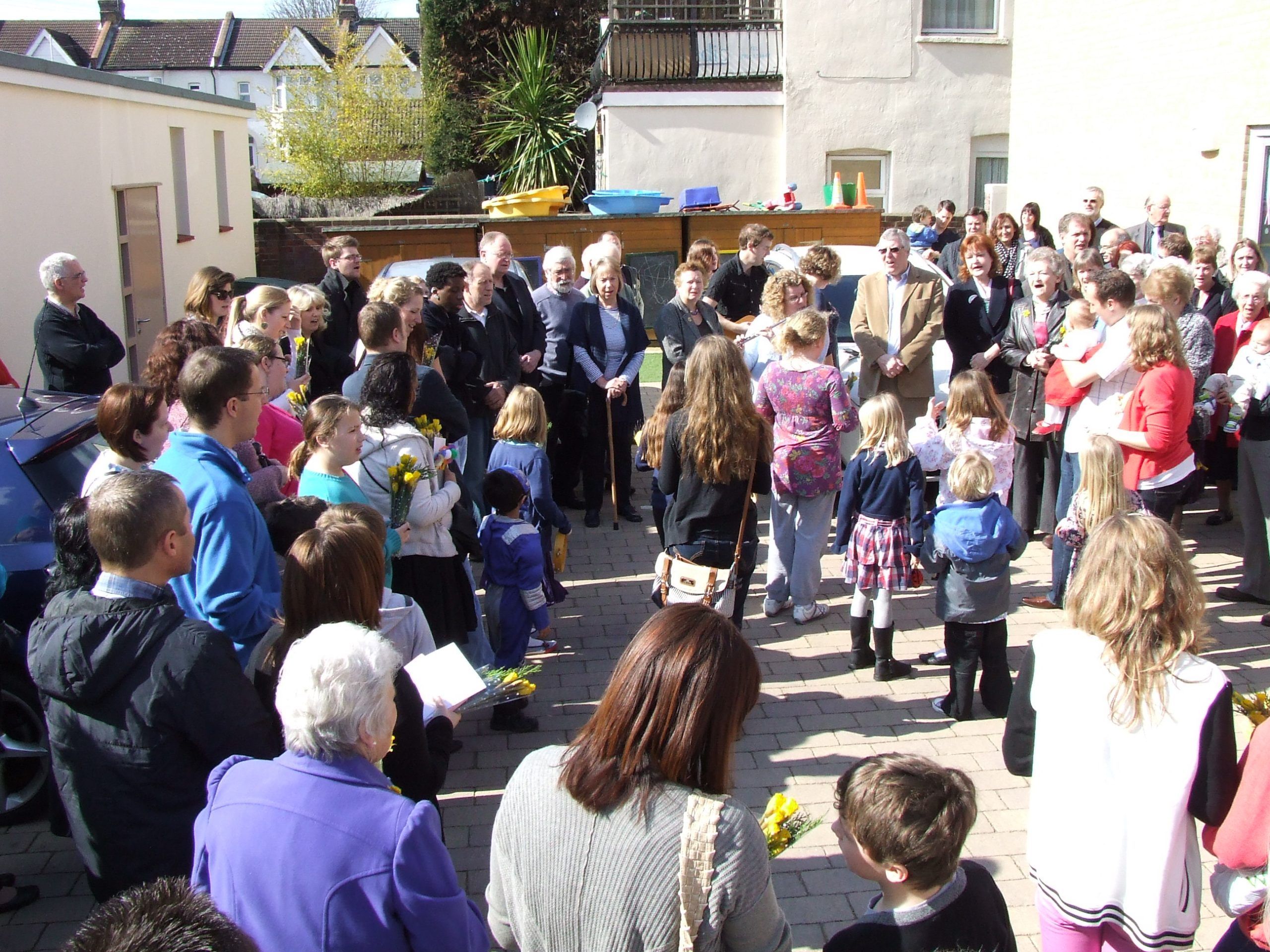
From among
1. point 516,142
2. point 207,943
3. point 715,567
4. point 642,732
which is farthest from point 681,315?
point 516,142

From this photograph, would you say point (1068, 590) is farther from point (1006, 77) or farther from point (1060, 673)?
point (1006, 77)

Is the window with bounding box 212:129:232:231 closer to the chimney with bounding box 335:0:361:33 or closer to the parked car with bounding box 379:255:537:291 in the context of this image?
the parked car with bounding box 379:255:537:291

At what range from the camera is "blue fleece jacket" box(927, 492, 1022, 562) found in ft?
16.6

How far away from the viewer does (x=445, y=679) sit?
315 centimetres

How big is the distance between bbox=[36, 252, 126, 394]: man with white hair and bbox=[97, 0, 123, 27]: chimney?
72638 millimetres

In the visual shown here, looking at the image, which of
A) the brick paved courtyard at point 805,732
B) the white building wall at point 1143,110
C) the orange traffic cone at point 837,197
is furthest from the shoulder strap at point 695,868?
the orange traffic cone at point 837,197

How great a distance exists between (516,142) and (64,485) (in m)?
19.0

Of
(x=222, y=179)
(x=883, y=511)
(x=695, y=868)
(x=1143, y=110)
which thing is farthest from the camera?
(x=222, y=179)

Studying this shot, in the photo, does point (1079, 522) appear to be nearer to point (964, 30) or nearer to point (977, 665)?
point (977, 665)

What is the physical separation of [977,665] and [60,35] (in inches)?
2956

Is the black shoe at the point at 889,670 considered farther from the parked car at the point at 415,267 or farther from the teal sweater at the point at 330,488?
the parked car at the point at 415,267

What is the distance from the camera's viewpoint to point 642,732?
213 cm

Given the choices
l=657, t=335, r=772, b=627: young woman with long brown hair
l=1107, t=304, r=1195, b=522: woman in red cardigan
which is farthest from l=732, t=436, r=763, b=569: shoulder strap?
l=1107, t=304, r=1195, b=522: woman in red cardigan

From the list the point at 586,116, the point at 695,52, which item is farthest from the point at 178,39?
the point at 695,52
